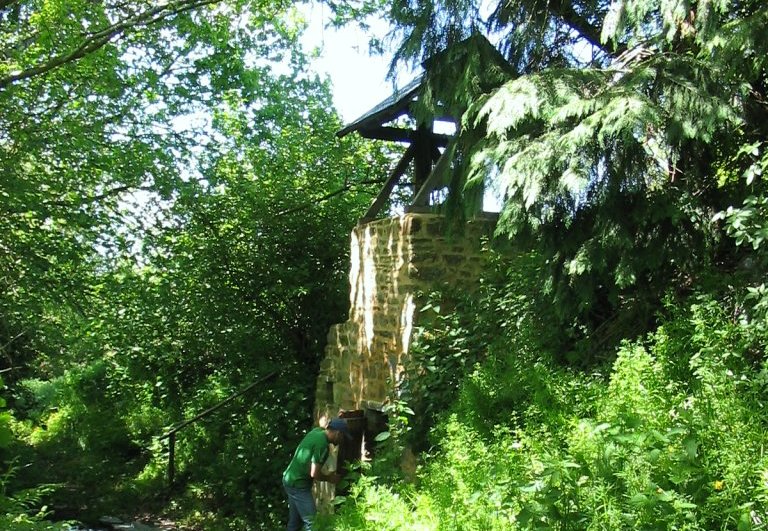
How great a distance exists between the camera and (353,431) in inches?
290

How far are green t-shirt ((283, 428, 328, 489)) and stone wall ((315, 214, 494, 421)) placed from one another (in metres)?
0.81

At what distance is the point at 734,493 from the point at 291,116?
10378 millimetres

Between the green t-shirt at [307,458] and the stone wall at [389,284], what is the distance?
2.66 feet

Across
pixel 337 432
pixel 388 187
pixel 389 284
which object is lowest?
pixel 337 432

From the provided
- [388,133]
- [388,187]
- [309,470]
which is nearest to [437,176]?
[388,187]

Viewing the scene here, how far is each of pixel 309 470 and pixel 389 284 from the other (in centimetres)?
211

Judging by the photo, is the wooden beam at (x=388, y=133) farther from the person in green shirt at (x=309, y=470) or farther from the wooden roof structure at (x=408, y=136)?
the person in green shirt at (x=309, y=470)

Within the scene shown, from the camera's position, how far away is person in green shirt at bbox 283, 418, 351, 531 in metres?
6.96

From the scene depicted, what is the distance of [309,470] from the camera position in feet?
23.7

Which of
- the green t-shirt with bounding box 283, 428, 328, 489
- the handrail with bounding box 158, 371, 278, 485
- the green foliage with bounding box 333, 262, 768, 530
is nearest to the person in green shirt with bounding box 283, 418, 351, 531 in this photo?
the green t-shirt with bounding box 283, 428, 328, 489

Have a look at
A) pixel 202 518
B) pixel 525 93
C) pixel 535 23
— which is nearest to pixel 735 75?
pixel 525 93

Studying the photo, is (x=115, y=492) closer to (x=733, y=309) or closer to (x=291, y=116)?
(x=291, y=116)

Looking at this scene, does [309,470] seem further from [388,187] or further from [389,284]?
[388,187]

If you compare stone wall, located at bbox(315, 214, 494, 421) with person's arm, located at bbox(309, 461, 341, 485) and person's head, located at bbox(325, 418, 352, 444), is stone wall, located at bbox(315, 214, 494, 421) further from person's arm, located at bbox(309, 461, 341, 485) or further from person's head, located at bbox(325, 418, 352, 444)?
person's arm, located at bbox(309, 461, 341, 485)
